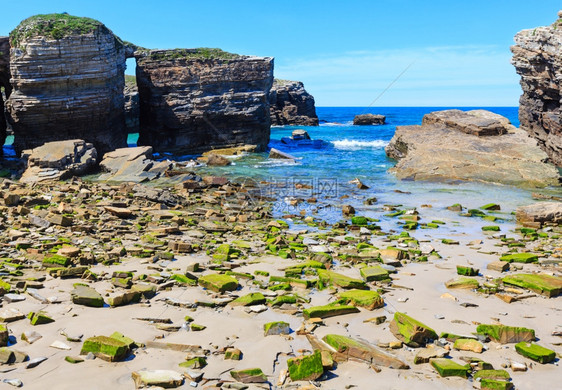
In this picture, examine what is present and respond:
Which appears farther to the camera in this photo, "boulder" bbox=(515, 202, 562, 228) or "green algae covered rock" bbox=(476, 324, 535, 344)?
"boulder" bbox=(515, 202, 562, 228)

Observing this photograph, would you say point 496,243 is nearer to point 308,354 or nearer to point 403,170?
point 308,354

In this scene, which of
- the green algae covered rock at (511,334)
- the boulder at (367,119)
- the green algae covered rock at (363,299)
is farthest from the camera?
the boulder at (367,119)

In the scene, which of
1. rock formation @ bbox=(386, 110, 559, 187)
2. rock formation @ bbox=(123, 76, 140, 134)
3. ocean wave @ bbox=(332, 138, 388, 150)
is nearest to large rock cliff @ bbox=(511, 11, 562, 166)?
rock formation @ bbox=(386, 110, 559, 187)

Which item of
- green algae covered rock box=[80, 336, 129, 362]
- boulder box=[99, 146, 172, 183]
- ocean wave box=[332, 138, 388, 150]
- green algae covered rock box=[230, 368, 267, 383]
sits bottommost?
green algae covered rock box=[230, 368, 267, 383]

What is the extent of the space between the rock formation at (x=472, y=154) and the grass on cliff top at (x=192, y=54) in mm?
12833

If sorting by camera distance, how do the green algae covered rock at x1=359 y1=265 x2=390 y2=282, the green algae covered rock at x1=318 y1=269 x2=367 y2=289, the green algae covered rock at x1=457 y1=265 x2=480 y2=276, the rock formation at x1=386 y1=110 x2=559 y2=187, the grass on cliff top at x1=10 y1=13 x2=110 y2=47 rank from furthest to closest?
the grass on cliff top at x1=10 y1=13 x2=110 y2=47
the rock formation at x1=386 y1=110 x2=559 y2=187
the green algae covered rock at x1=457 y1=265 x2=480 y2=276
the green algae covered rock at x1=359 y1=265 x2=390 y2=282
the green algae covered rock at x1=318 y1=269 x2=367 y2=289

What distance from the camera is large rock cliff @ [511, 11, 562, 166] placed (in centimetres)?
2261

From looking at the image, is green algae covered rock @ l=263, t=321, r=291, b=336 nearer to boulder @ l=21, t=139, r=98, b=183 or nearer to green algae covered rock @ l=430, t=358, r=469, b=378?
green algae covered rock @ l=430, t=358, r=469, b=378

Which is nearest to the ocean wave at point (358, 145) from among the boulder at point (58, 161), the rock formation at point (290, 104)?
the boulder at point (58, 161)

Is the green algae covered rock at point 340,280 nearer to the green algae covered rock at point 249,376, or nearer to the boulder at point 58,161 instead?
the green algae covered rock at point 249,376

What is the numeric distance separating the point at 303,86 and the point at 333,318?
228 ft

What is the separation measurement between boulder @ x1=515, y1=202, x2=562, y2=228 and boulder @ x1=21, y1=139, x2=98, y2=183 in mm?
17294

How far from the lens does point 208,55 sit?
30203mm

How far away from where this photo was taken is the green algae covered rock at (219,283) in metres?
6.45
